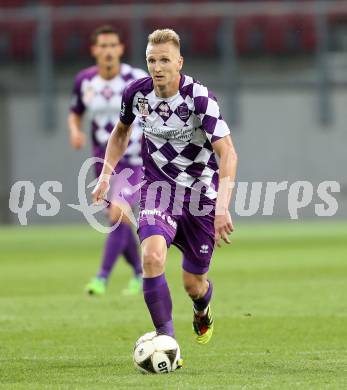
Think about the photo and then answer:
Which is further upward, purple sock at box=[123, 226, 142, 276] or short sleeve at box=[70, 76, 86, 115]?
short sleeve at box=[70, 76, 86, 115]

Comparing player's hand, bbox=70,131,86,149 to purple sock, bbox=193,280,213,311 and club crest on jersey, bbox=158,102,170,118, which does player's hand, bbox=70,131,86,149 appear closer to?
purple sock, bbox=193,280,213,311

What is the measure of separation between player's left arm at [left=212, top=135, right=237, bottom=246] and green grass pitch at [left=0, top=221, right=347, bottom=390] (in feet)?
2.44

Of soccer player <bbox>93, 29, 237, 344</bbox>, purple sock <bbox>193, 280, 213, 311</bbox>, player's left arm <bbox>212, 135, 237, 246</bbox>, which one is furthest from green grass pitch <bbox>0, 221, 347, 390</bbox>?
player's left arm <bbox>212, 135, 237, 246</bbox>

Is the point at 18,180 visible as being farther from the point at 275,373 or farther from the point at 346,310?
the point at 275,373

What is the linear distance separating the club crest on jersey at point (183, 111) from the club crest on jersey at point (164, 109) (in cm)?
7

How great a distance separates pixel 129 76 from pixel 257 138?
1329 centimetres

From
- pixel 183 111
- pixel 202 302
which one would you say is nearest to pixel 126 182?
pixel 202 302

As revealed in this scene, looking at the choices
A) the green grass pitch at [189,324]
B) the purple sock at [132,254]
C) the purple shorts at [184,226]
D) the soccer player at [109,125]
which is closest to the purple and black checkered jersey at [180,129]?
the purple shorts at [184,226]

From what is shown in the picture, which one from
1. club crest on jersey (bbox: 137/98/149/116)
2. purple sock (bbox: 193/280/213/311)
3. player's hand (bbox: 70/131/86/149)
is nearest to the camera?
club crest on jersey (bbox: 137/98/149/116)

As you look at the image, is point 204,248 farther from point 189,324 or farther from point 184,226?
point 189,324

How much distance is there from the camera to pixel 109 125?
1182cm

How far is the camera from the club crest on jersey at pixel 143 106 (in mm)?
6938

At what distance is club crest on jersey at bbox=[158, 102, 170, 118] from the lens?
22.5 ft

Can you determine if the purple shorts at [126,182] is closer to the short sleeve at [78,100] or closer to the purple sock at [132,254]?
the purple sock at [132,254]
